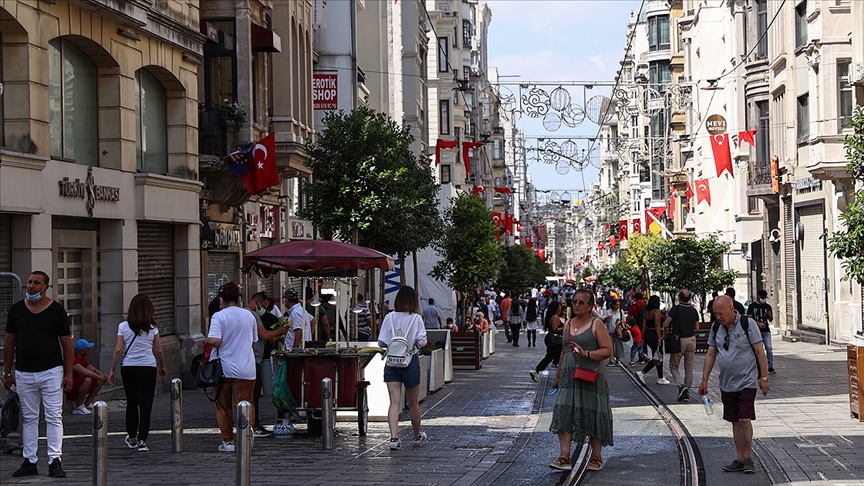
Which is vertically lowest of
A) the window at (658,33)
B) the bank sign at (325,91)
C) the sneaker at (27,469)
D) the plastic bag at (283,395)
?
the sneaker at (27,469)

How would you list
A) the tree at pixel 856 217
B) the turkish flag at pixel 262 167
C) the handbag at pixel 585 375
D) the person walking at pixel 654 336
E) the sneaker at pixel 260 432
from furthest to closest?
the turkish flag at pixel 262 167, the person walking at pixel 654 336, the tree at pixel 856 217, the sneaker at pixel 260 432, the handbag at pixel 585 375

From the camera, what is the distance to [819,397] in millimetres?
17578

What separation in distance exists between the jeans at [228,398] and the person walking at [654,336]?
10.5 m

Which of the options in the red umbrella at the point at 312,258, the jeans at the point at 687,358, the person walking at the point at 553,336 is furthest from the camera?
the person walking at the point at 553,336

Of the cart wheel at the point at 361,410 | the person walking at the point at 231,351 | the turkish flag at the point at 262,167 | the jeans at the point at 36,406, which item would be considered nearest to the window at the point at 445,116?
the turkish flag at the point at 262,167

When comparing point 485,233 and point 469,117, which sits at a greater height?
point 469,117

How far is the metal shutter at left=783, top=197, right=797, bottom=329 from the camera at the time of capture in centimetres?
3744

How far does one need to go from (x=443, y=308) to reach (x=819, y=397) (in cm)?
1817

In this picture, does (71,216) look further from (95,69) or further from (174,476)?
(174,476)

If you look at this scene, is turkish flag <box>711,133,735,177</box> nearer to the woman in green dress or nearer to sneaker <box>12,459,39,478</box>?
the woman in green dress

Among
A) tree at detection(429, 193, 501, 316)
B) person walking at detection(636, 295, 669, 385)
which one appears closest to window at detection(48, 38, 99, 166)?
person walking at detection(636, 295, 669, 385)

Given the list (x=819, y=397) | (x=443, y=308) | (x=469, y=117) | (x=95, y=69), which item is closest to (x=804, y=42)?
(x=443, y=308)

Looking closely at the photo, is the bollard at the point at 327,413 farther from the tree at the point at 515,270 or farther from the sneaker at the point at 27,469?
the tree at the point at 515,270

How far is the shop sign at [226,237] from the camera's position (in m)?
23.2
